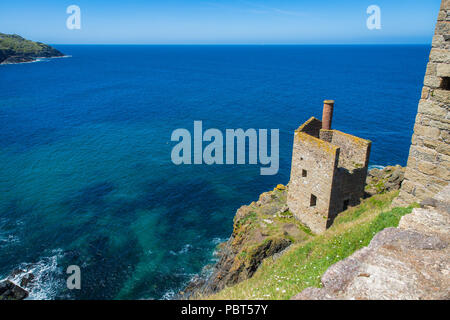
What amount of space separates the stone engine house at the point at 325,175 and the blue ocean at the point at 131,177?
486 inches

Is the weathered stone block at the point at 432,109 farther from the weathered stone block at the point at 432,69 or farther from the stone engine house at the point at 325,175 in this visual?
the stone engine house at the point at 325,175

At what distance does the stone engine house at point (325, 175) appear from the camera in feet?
72.2

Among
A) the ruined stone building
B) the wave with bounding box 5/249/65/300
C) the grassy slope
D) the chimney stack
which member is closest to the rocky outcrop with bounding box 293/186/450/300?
the grassy slope

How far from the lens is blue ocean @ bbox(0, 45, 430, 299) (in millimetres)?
29422

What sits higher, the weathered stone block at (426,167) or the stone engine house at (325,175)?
the weathered stone block at (426,167)

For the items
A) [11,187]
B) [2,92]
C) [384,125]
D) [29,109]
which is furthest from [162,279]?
[2,92]

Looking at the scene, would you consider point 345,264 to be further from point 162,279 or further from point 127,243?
point 127,243

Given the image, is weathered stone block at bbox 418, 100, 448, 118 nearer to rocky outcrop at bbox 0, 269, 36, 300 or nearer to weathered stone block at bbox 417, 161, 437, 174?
weathered stone block at bbox 417, 161, 437, 174

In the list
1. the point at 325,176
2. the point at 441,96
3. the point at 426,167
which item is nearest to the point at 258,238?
the point at 325,176

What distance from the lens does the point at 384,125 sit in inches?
2584

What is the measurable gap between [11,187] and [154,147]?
23582 mm

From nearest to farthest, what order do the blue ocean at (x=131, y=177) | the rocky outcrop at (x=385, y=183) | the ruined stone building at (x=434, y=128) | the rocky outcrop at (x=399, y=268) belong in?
the rocky outcrop at (x=399, y=268) → the ruined stone building at (x=434, y=128) → the rocky outcrop at (x=385, y=183) → the blue ocean at (x=131, y=177)

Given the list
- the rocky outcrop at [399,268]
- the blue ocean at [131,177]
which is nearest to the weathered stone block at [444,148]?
the rocky outcrop at [399,268]


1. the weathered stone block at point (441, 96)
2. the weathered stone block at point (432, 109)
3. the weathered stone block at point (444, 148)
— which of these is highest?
the weathered stone block at point (441, 96)
